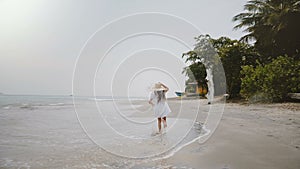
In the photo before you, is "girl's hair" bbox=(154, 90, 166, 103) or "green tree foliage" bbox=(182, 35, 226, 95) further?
"green tree foliage" bbox=(182, 35, 226, 95)

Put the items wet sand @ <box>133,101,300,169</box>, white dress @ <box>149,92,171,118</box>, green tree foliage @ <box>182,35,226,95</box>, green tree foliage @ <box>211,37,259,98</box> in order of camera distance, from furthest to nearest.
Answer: green tree foliage @ <box>211,37,259,98</box> → green tree foliage @ <box>182,35,226,95</box> → white dress @ <box>149,92,171,118</box> → wet sand @ <box>133,101,300,169</box>

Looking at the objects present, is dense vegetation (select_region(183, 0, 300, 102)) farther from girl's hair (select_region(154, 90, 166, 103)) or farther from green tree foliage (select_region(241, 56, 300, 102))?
girl's hair (select_region(154, 90, 166, 103))

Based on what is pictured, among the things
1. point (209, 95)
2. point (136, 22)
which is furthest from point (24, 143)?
point (209, 95)

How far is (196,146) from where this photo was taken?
15.2 feet

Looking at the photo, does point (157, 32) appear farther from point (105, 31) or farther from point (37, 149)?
point (37, 149)

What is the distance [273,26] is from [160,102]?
16.4 m

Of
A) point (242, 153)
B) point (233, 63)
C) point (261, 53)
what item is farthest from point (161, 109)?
point (261, 53)

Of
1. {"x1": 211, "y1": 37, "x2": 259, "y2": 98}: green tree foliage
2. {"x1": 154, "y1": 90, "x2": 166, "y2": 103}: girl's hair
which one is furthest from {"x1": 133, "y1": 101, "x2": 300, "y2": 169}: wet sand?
{"x1": 211, "y1": 37, "x2": 259, "y2": 98}: green tree foliage

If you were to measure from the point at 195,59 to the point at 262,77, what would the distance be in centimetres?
603

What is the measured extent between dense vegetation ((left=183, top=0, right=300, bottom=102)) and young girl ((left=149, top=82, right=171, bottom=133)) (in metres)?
8.50

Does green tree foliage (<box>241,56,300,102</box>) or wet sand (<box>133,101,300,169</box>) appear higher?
green tree foliage (<box>241,56,300,102</box>)

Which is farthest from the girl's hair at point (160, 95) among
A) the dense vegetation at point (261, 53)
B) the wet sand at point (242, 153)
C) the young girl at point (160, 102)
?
the dense vegetation at point (261, 53)

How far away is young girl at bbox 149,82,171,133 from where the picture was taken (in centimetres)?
688

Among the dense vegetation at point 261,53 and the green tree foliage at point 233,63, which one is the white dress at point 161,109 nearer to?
the dense vegetation at point 261,53
